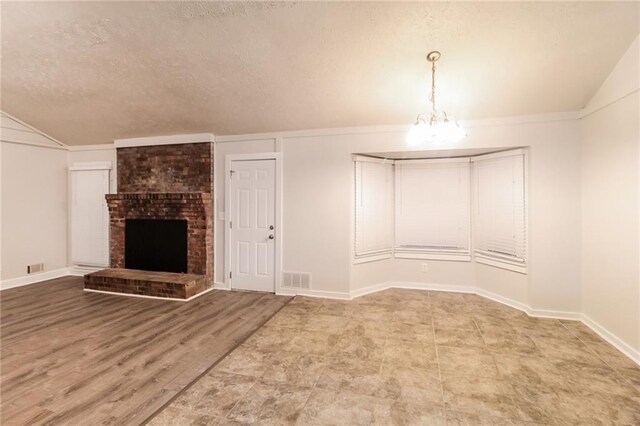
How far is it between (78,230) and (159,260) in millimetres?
2081

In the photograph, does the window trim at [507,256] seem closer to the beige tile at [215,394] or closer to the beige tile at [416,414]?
the beige tile at [416,414]

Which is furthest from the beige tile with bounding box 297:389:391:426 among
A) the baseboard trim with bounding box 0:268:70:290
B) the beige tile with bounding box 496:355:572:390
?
the baseboard trim with bounding box 0:268:70:290

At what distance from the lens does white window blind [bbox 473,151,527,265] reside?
12.7 ft

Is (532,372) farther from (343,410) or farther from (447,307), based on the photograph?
(343,410)

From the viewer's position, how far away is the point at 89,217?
5.61 meters

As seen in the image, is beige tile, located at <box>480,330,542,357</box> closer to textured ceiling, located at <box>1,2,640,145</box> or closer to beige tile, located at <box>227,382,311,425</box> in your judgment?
beige tile, located at <box>227,382,311,425</box>

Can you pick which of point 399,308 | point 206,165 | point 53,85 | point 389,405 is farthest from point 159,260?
point 389,405

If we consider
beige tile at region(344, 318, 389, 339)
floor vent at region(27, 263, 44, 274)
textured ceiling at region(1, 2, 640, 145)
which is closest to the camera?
textured ceiling at region(1, 2, 640, 145)

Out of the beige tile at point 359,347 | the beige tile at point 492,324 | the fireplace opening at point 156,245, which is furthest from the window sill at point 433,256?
the fireplace opening at point 156,245

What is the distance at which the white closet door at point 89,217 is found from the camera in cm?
555

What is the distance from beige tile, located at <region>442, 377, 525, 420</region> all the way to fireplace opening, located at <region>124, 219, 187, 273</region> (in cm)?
425

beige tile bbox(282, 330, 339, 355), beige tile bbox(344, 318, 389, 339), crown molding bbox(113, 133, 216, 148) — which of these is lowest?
beige tile bbox(282, 330, 339, 355)

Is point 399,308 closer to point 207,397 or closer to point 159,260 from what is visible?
point 207,397

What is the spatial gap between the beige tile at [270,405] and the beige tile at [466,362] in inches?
48.4
